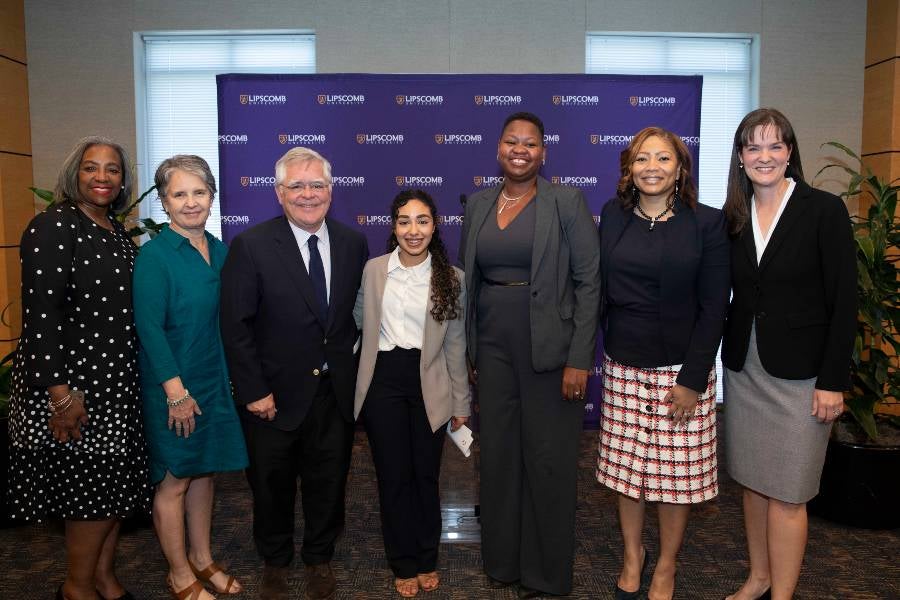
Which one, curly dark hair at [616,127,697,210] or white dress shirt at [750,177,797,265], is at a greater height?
curly dark hair at [616,127,697,210]

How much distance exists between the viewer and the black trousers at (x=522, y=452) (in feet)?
8.01

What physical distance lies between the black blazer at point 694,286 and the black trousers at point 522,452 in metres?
0.44

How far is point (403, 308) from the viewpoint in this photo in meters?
2.44

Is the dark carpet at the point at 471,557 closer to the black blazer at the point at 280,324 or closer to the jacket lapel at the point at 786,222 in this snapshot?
the black blazer at the point at 280,324

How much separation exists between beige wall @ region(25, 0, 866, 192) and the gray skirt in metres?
3.75

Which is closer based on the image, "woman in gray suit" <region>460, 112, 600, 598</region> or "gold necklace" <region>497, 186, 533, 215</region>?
"woman in gray suit" <region>460, 112, 600, 598</region>

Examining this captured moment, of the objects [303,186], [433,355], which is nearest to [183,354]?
[303,186]

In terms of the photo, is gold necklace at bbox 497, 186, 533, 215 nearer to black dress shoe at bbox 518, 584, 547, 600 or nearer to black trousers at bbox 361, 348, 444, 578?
black trousers at bbox 361, 348, 444, 578

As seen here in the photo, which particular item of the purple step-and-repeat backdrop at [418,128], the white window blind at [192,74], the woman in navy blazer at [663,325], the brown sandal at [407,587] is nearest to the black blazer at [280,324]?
the brown sandal at [407,587]

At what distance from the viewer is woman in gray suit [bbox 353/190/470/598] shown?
2434 mm

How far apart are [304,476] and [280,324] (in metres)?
0.66

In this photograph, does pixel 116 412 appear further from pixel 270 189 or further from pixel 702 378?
pixel 270 189

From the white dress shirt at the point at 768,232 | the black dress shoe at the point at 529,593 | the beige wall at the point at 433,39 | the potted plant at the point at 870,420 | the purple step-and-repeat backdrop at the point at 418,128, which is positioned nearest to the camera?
the white dress shirt at the point at 768,232

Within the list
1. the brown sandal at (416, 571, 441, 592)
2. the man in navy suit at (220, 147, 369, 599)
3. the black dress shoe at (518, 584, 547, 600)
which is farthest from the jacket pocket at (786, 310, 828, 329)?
the brown sandal at (416, 571, 441, 592)
